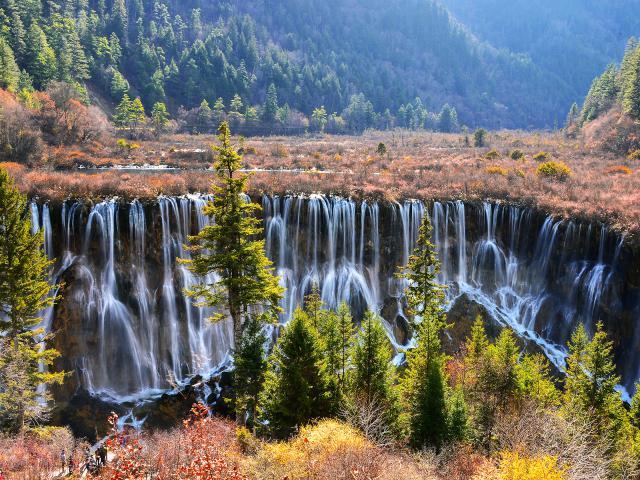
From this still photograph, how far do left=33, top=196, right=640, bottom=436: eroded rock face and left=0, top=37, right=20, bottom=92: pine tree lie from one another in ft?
170

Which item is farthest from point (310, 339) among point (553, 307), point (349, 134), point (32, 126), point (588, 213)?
point (349, 134)

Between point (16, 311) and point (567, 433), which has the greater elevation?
point (16, 311)

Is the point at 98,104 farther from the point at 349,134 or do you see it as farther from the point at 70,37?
the point at 349,134

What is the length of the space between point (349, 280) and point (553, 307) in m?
17.0

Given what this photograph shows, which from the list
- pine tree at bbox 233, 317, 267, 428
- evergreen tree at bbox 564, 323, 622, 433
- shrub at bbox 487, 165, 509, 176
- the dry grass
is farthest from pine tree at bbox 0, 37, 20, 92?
evergreen tree at bbox 564, 323, 622, 433

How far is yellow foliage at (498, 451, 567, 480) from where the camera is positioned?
49.2 ft

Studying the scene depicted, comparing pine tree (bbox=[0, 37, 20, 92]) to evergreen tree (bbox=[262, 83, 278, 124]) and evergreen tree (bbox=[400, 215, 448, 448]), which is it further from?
evergreen tree (bbox=[400, 215, 448, 448])

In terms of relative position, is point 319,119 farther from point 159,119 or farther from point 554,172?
point 554,172

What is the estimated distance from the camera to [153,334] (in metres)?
35.3

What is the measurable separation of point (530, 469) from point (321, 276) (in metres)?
26.5

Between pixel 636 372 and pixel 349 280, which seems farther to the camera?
pixel 349 280

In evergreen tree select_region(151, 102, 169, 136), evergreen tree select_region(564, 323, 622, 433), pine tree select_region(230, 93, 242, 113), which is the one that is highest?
pine tree select_region(230, 93, 242, 113)

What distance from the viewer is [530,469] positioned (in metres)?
15.2

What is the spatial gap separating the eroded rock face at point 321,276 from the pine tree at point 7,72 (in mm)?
51870
